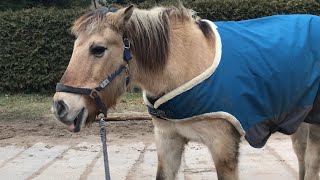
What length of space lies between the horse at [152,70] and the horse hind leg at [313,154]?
19.1 inches

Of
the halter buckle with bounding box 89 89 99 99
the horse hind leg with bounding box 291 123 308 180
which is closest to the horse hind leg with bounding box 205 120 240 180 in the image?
the halter buckle with bounding box 89 89 99 99

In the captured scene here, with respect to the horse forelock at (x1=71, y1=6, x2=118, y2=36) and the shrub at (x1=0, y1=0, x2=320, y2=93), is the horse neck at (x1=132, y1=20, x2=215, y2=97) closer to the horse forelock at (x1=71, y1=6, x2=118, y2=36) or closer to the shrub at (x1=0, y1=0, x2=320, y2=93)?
the horse forelock at (x1=71, y1=6, x2=118, y2=36)

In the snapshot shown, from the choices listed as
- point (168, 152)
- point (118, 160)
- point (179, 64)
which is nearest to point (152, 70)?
point (179, 64)

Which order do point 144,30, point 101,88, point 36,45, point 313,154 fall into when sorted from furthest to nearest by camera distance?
point 36,45 → point 313,154 → point 144,30 → point 101,88

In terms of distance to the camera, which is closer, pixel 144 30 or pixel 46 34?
pixel 144 30

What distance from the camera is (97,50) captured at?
8.39 feet

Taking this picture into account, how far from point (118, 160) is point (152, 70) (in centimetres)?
287

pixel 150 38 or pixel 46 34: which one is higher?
pixel 150 38

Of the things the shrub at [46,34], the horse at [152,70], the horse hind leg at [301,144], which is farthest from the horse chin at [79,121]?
the shrub at [46,34]

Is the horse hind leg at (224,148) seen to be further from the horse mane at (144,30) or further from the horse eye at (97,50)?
the horse eye at (97,50)

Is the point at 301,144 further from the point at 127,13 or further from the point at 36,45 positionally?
the point at 36,45

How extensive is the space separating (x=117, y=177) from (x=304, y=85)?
235 cm

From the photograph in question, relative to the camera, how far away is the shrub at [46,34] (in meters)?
10.5

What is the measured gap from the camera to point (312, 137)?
3.60 metres
